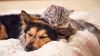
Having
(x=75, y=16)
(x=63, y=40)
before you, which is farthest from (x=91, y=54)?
(x=75, y=16)

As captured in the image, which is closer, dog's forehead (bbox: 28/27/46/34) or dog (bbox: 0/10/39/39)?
dog's forehead (bbox: 28/27/46/34)

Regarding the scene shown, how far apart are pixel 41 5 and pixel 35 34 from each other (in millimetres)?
1117

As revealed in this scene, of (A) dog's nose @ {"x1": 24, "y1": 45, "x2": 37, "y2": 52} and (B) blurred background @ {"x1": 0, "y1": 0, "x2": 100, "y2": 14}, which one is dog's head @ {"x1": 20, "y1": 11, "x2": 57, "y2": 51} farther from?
(B) blurred background @ {"x1": 0, "y1": 0, "x2": 100, "y2": 14}

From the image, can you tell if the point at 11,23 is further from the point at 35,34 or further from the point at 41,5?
the point at 41,5

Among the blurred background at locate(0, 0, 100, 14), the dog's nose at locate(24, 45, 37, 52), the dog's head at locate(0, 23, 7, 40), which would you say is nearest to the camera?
the dog's nose at locate(24, 45, 37, 52)

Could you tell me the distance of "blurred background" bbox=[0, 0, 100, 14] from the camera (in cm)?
222

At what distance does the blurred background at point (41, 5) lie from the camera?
2.22m

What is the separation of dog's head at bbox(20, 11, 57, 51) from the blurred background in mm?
809

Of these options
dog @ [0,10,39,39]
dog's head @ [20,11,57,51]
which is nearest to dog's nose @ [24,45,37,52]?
dog's head @ [20,11,57,51]

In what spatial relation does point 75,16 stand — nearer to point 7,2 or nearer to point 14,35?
point 14,35

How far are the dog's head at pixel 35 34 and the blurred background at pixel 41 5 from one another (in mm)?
809

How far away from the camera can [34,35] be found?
4.22ft

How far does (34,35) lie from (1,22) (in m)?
0.50

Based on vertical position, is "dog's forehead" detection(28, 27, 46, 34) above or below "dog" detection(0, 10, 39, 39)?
above
